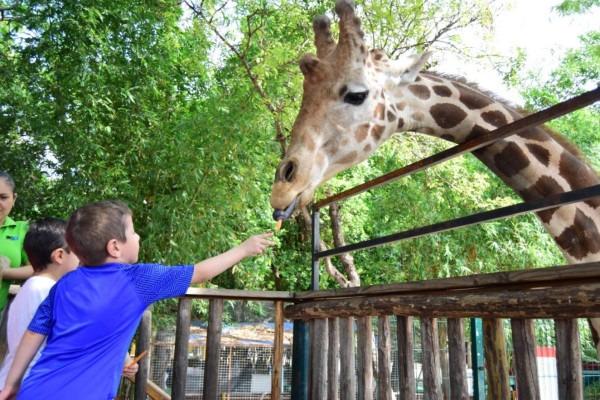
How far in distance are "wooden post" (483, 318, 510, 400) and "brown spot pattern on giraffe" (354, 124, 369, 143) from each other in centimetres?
114

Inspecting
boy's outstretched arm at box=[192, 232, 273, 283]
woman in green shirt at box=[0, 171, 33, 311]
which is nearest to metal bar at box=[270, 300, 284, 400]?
woman in green shirt at box=[0, 171, 33, 311]

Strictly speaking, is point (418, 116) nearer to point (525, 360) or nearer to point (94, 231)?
point (525, 360)

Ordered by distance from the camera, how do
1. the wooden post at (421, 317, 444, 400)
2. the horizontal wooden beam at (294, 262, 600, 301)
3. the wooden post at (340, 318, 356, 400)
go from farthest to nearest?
1. the wooden post at (340, 318, 356, 400)
2. the wooden post at (421, 317, 444, 400)
3. the horizontal wooden beam at (294, 262, 600, 301)

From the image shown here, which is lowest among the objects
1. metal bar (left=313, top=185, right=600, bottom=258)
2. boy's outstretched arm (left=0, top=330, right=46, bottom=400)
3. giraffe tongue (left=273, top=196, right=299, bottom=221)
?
boy's outstretched arm (left=0, top=330, right=46, bottom=400)

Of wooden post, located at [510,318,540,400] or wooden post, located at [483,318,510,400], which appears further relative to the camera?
wooden post, located at [483,318,510,400]

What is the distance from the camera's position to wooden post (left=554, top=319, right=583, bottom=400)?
1758 millimetres

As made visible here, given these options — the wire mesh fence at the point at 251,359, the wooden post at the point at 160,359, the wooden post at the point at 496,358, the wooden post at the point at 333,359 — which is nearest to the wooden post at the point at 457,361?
the wooden post at the point at 496,358

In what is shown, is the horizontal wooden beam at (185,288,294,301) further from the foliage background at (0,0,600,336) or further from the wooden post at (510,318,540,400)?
the foliage background at (0,0,600,336)

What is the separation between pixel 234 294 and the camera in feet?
10.4

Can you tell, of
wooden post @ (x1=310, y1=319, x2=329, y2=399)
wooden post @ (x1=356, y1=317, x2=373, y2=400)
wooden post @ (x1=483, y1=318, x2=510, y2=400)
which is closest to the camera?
wooden post @ (x1=483, y1=318, x2=510, y2=400)

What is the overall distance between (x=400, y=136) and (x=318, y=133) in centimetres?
550

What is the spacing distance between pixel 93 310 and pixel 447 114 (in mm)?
1961

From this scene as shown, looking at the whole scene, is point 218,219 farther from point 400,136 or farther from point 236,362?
point 400,136

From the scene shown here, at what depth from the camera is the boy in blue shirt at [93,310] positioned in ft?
5.80
